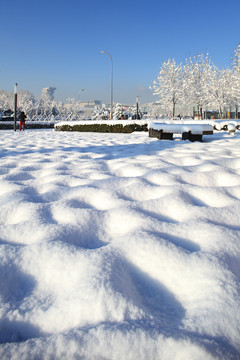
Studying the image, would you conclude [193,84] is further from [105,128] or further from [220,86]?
[105,128]

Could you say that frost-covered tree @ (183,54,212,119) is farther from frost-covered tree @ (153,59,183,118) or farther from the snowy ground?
the snowy ground

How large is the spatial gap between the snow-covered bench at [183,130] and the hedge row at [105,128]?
20.3ft

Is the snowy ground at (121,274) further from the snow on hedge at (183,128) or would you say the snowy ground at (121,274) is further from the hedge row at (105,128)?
the hedge row at (105,128)

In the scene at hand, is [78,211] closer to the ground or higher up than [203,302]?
higher up

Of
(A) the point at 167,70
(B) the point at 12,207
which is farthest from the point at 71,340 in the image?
(A) the point at 167,70

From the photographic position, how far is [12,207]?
203cm

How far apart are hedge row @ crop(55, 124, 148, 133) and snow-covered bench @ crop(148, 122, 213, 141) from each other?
6201mm

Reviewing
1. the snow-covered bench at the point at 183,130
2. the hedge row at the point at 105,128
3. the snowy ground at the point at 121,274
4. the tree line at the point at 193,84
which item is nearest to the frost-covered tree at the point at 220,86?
the tree line at the point at 193,84

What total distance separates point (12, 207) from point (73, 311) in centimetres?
124

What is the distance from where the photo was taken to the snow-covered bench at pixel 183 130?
666cm

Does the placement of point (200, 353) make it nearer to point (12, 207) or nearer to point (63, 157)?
point (12, 207)

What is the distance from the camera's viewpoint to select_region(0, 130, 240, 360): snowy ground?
2.87 ft

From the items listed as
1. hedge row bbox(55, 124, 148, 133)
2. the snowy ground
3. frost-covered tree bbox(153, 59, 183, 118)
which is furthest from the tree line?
the snowy ground

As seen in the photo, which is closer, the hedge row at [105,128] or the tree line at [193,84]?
the hedge row at [105,128]
